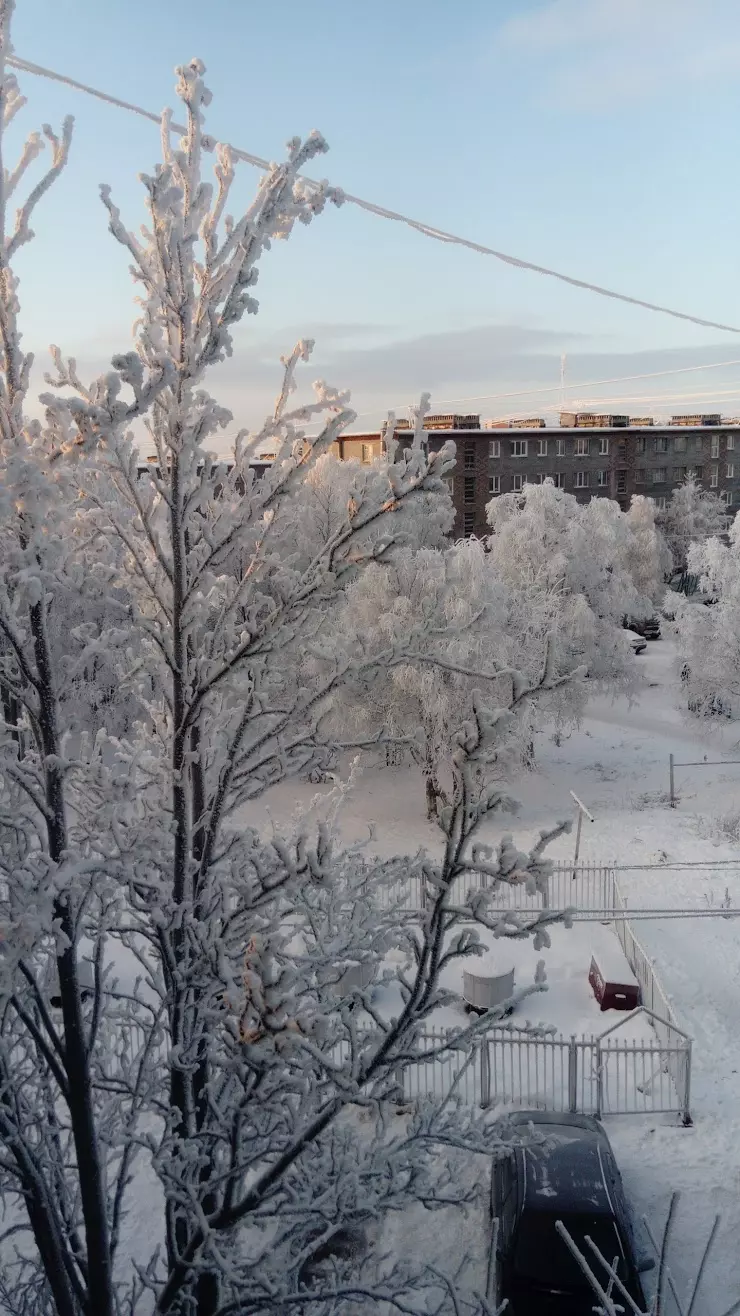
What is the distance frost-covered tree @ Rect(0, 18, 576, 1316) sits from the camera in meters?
3.44

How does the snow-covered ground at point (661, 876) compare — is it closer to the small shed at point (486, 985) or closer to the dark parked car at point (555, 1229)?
the small shed at point (486, 985)

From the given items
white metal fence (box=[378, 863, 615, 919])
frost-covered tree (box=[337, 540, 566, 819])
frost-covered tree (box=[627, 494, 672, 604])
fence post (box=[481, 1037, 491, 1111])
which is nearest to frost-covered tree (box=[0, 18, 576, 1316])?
fence post (box=[481, 1037, 491, 1111])

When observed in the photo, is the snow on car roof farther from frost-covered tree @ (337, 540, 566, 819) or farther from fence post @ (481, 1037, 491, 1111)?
frost-covered tree @ (337, 540, 566, 819)

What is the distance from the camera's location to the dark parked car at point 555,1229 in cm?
695

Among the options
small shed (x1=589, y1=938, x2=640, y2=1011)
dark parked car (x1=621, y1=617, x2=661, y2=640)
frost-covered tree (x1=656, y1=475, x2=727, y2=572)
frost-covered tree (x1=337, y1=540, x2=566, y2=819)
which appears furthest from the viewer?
frost-covered tree (x1=656, y1=475, x2=727, y2=572)

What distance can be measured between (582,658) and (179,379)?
72.5 feet

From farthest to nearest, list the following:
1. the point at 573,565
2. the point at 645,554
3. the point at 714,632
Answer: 1. the point at 645,554
2. the point at 573,565
3. the point at 714,632

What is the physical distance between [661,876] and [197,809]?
14.9m

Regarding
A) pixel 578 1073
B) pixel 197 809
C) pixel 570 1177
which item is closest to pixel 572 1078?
pixel 578 1073

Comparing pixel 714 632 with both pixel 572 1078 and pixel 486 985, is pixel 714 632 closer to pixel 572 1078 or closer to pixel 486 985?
pixel 486 985

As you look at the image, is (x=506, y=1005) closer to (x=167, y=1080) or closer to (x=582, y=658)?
(x=167, y=1080)

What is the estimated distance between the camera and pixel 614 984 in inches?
480

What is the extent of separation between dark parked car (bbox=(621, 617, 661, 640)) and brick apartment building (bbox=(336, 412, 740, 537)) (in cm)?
850

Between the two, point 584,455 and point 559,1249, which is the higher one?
point 584,455
